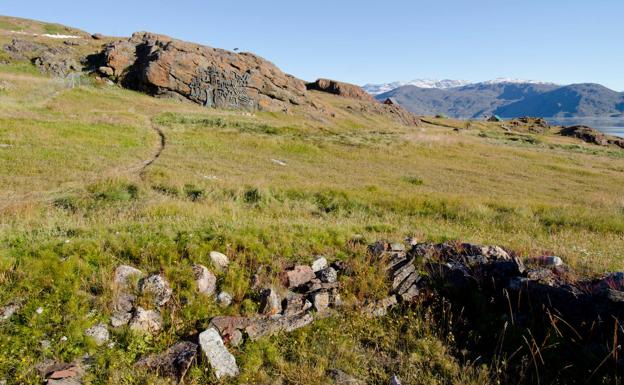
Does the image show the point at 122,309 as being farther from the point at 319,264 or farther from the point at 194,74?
the point at 194,74

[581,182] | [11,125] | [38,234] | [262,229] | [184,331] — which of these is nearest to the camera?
[184,331]

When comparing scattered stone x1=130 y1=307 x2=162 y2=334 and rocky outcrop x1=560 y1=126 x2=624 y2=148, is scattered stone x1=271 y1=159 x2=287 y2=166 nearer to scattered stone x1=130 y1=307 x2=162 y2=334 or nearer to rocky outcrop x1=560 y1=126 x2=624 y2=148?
scattered stone x1=130 y1=307 x2=162 y2=334

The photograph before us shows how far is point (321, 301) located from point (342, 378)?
1852 millimetres

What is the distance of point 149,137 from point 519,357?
30648 mm

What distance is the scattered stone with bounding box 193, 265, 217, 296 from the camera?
7.56m

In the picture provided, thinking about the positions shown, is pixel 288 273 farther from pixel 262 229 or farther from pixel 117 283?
pixel 117 283

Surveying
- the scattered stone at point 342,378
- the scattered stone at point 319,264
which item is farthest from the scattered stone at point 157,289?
the scattered stone at point 342,378

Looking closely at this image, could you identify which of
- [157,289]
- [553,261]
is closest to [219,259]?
[157,289]

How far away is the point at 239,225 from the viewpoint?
35.3 feet

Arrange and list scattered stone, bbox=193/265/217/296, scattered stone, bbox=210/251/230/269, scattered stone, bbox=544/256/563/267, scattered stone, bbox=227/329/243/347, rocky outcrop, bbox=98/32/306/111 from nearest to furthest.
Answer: scattered stone, bbox=227/329/243/347
scattered stone, bbox=193/265/217/296
scattered stone, bbox=210/251/230/269
scattered stone, bbox=544/256/563/267
rocky outcrop, bbox=98/32/306/111

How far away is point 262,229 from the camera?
10.2 meters

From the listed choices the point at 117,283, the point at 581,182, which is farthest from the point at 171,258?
the point at 581,182

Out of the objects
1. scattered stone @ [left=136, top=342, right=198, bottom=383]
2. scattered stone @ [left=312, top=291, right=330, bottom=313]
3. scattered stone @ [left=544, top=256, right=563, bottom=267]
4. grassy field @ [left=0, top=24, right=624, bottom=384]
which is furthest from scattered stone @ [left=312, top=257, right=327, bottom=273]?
scattered stone @ [left=544, top=256, right=563, bottom=267]

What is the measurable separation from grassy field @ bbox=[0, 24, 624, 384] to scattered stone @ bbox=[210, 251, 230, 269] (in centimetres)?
15
